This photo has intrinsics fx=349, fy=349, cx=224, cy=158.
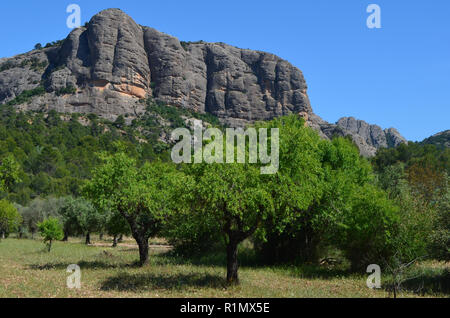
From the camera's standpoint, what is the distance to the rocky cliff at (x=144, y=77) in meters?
Answer: 136

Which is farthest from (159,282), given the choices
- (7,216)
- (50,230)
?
(7,216)

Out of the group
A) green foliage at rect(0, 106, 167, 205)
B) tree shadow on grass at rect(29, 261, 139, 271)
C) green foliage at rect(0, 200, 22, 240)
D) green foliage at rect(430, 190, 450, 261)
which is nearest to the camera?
green foliage at rect(430, 190, 450, 261)

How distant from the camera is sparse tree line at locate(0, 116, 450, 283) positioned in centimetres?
1506

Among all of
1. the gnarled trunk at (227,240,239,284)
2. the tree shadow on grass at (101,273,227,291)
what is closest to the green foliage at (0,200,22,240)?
the tree shadow on grass at (101,273,227,291)

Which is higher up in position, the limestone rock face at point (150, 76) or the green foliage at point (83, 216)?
the limestone rock face at point (150, 76)

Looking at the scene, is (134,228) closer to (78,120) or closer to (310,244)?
(310,244)

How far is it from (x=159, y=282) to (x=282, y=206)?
23.8ft

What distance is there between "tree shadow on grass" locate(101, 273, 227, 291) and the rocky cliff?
4757 inches

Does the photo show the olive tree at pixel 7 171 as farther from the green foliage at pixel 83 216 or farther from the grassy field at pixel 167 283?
the green foliage at pixel 83 216

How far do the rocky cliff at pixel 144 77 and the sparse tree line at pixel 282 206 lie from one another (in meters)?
113

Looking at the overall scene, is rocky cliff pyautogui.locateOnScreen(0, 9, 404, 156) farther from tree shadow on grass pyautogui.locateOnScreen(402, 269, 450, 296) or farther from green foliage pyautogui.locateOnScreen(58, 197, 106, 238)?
tree shadow on grass pyautogui.locateOnScreen(402, 269, 450, 296)

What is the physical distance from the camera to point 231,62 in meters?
180

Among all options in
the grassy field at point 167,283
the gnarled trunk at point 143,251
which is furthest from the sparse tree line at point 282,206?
the grassy field at point 167,283

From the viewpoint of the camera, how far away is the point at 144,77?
153125 mm
